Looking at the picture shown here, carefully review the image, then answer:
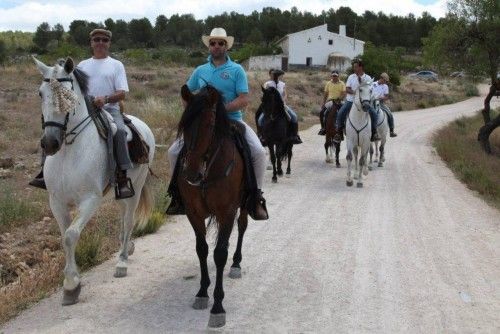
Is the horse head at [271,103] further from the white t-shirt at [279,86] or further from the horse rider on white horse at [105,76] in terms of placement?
the horse rider on white horse at [105,76]

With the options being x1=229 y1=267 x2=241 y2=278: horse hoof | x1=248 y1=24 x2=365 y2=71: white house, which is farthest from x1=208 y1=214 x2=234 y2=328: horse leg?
x1=248 y1=24 x2=365 y2=71: white house

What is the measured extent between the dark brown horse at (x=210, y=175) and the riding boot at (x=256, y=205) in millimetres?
136

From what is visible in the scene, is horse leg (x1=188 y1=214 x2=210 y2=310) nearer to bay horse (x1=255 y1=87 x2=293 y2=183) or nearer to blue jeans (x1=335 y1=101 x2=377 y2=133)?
bay horse (x1=255 y1=87 x2=293 y2=183)

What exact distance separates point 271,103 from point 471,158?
7.83 metres

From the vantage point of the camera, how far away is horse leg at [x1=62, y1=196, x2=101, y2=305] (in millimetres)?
5617

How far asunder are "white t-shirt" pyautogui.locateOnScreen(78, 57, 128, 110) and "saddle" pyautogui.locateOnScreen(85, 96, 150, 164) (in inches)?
13.8

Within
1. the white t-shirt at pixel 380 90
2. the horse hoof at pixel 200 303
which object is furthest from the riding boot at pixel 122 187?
the white t-shirt at pixel 380 90

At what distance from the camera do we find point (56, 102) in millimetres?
5332

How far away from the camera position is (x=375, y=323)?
17.8 feet

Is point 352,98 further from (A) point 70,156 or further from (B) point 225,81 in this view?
(A) point 70,156

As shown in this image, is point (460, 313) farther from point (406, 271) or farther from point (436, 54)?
point (436, 54)

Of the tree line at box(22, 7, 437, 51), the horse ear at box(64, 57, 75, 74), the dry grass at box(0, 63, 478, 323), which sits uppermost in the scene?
the tree line at box(22, 7, 437, 51)

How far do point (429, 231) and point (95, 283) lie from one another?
5553 millimetres

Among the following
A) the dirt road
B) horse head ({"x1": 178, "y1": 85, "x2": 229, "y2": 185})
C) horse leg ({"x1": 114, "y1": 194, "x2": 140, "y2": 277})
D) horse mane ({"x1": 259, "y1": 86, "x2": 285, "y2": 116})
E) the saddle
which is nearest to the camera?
horse head ({"x1": 178, "y1": 85, "x2": 229, "y2": 185})
